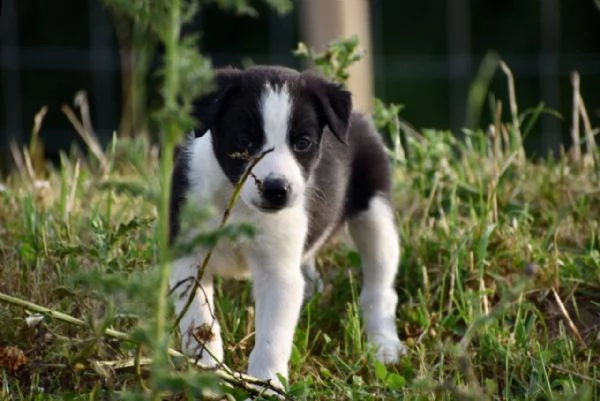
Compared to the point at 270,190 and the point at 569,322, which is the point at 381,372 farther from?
the point at 569,322

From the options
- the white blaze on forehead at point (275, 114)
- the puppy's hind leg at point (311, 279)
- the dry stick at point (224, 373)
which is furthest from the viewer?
the puppy's hind leg at point (311, 279)

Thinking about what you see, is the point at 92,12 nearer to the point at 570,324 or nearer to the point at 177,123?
the point at 570,324

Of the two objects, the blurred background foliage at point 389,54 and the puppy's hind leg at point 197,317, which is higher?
the puppy's hind leg at point 197,317

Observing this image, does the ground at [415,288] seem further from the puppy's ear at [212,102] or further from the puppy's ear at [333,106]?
the puppy's ear at [333,106]

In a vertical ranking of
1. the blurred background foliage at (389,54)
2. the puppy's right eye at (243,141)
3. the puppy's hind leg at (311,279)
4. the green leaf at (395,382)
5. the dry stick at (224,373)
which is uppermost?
the puppy's right eye at (243,141)

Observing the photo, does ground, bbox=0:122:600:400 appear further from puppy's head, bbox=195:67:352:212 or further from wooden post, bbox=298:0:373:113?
wooden post, bbox=298:0:373:113

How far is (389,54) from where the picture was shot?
12477 mm

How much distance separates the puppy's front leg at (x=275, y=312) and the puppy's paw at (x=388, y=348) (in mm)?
258

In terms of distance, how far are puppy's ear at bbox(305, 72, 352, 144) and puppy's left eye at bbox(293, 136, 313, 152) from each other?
108 millimetres

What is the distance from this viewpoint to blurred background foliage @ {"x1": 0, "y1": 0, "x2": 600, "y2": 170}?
10.3 metres

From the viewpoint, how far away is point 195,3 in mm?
2393

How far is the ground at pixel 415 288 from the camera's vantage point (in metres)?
3.15

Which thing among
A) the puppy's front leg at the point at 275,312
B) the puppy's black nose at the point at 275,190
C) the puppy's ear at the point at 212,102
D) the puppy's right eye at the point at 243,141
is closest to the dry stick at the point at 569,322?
the puppy's front leg at the point at 275,312

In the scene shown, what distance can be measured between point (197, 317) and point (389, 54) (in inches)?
359
